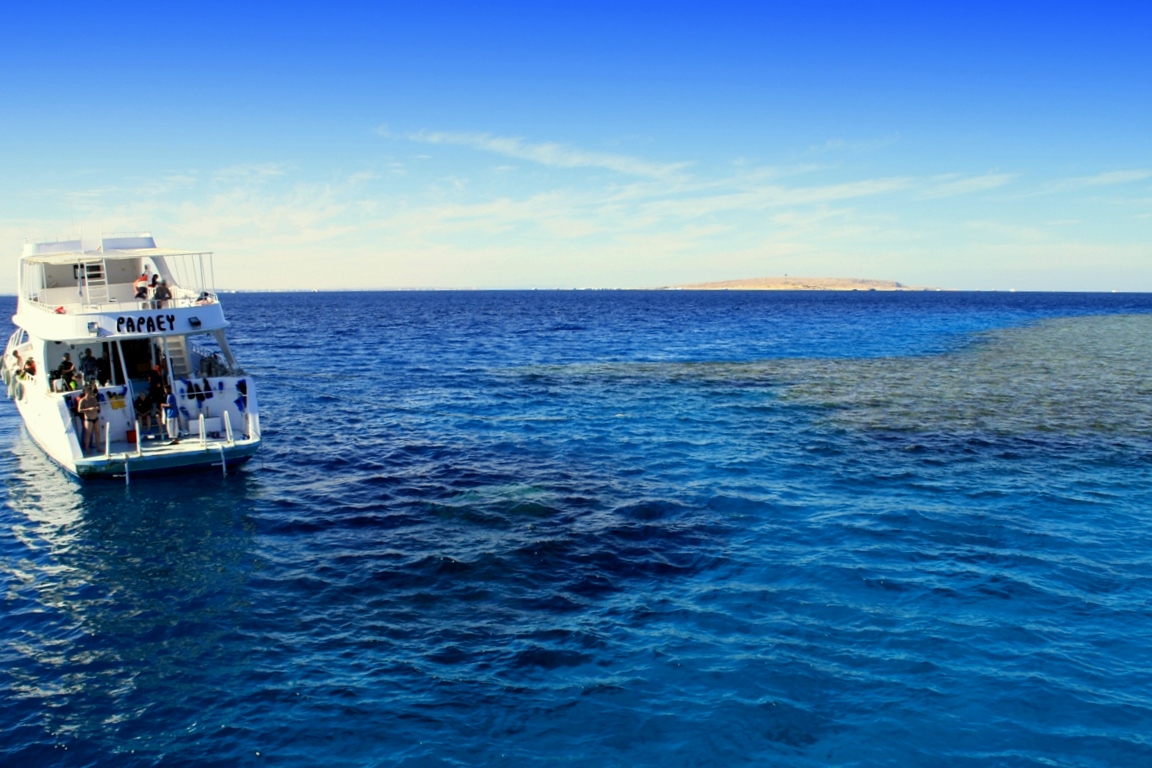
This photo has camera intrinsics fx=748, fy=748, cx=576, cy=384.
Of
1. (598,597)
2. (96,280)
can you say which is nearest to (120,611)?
(598,597)

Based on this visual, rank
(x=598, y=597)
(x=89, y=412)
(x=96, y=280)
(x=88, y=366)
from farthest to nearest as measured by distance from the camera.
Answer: (x=96, y=280) → (x=88, y=366) → (x=89, y=412) → (x=598, y=597)

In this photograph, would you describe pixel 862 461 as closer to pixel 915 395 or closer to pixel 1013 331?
pixel 915 395

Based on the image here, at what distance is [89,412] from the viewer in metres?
25.0

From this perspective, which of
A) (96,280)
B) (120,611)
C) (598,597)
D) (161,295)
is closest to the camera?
(120,611)

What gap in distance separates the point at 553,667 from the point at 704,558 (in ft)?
20.3

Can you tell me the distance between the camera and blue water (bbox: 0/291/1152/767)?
11797mm

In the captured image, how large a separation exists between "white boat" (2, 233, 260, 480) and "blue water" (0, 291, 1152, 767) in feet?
3.91

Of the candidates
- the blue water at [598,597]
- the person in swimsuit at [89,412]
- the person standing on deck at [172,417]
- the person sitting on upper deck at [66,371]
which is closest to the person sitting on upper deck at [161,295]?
the person standing on deck at [172,417]

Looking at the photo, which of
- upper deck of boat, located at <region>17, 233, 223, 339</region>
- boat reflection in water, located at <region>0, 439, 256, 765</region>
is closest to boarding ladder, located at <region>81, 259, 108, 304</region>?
upper deck of boat, located at <region>17, 233, 223, 339</region>

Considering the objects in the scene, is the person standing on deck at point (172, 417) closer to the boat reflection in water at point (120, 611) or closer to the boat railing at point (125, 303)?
the boat reflection in water at point (120, 611)

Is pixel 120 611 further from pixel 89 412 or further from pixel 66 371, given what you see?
pixel 66 371

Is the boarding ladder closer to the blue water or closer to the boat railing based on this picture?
the boat railing

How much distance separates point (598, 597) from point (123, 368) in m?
19.4

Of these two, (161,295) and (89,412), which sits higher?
(161,295)
